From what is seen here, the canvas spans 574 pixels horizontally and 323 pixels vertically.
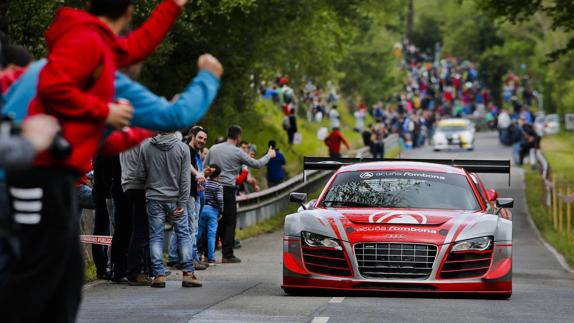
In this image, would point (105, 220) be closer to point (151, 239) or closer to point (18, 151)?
point (151, 239)

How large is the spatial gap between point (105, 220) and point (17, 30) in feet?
22.2

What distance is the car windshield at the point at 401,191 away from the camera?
1462 centimetres

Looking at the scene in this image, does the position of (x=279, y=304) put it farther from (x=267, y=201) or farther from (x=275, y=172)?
(x=275, y=172)

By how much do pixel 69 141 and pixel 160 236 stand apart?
908 cm

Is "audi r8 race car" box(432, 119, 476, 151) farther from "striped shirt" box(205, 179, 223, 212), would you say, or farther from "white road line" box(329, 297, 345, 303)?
"white road line" box(329, 297, 345, 303)

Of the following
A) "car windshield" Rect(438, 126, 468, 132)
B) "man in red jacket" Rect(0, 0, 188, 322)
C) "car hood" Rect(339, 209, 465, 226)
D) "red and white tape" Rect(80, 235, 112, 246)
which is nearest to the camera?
"man in red jacket" Rect(0, 0, 188, 322)

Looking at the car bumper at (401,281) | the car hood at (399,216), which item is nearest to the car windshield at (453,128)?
the car hood at (399,216)

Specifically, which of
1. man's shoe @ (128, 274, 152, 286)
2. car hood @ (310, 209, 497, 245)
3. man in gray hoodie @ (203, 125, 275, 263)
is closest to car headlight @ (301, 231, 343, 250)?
car hood @ (310, 209, 497, 245)

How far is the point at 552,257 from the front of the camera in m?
23.5

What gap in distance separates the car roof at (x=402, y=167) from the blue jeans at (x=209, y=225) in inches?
147

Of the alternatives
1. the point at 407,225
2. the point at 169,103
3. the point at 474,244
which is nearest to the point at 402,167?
the point at 407,225

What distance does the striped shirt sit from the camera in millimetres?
19016

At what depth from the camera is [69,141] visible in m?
5.50

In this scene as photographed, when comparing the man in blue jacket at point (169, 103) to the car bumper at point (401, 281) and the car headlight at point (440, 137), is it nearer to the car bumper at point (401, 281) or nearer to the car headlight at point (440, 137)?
the car bumper at point (401, 281)
